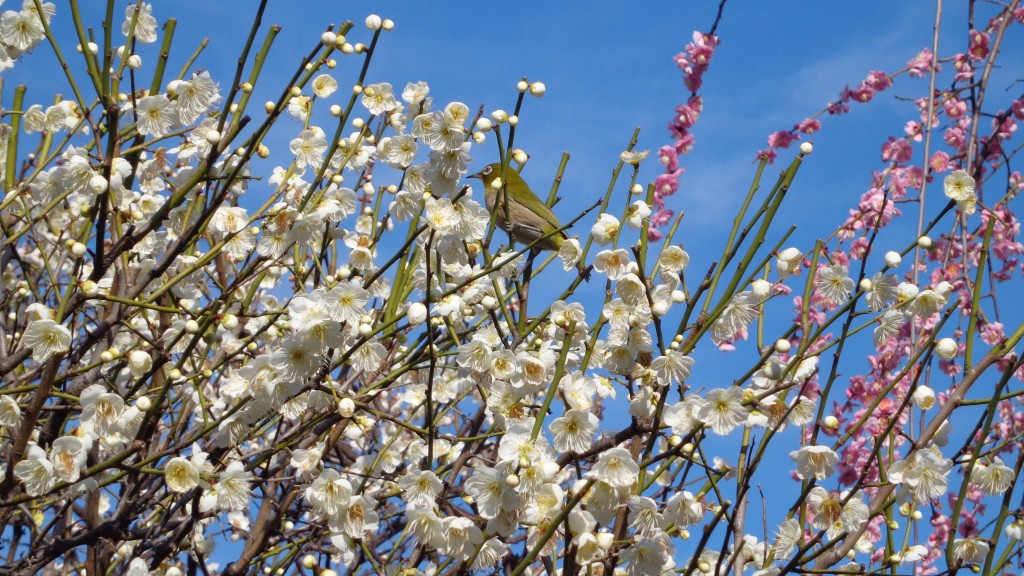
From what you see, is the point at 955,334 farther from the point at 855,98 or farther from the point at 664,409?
the point at 664,409

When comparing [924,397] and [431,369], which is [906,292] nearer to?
[924,397]

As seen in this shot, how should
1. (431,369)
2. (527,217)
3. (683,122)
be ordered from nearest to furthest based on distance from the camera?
(431,369), (527,217), (683,122)

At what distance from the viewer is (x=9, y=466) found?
2773 mm

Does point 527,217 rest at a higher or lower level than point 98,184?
higher

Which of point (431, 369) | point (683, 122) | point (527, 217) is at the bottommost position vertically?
point (431, 369)

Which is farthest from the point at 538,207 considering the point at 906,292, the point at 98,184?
the point at 98,184

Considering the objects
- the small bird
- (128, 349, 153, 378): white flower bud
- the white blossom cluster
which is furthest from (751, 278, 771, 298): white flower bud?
(128, 349, 153, 378): white flower bud

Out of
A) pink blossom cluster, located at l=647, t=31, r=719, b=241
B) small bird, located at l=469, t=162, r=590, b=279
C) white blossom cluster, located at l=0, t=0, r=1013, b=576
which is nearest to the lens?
white blossom cluster, located at l=0, t=0, r=1013, b=576

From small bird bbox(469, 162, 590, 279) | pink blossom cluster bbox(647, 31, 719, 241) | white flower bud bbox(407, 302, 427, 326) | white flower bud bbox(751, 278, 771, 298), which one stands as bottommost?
white flower bud bbox(407, 302, 427, 326)

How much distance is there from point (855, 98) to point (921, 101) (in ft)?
1.55

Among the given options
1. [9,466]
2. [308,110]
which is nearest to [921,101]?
[308,110]

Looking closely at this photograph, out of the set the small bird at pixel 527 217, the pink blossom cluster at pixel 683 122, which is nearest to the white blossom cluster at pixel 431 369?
the small bird at pixel 527 217

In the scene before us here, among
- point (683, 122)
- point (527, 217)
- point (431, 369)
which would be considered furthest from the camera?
point (683, 122)

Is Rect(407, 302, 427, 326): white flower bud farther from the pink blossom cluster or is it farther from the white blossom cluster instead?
the pink blossom cluster
